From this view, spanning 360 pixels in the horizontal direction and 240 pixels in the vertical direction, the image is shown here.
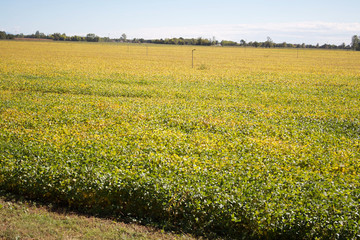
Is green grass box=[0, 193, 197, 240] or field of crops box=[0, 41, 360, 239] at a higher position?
field of crops box=[0, 41, 360, 239]

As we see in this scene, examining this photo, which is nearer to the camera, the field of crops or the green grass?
the green grass

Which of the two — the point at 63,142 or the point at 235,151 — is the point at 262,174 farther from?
the point at 63,142

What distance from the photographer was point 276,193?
8352 mm

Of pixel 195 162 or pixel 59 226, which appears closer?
pixel 59 226

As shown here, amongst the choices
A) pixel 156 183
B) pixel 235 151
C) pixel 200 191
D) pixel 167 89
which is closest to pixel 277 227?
pixel 200 191

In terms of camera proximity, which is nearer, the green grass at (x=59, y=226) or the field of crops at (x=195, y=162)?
the green grass at (x=59, y=226)

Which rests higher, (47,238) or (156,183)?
(156,183)

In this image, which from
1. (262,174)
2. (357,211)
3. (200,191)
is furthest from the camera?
(262,174)

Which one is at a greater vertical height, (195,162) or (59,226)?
(195,162)

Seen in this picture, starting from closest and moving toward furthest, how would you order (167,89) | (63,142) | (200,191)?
(200,191), (63,142), (167,89)

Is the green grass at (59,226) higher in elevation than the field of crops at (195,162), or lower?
lower

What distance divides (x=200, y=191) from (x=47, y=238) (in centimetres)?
379

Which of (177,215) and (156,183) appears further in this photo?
(156,183)

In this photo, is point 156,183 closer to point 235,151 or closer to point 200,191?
point 200,191
